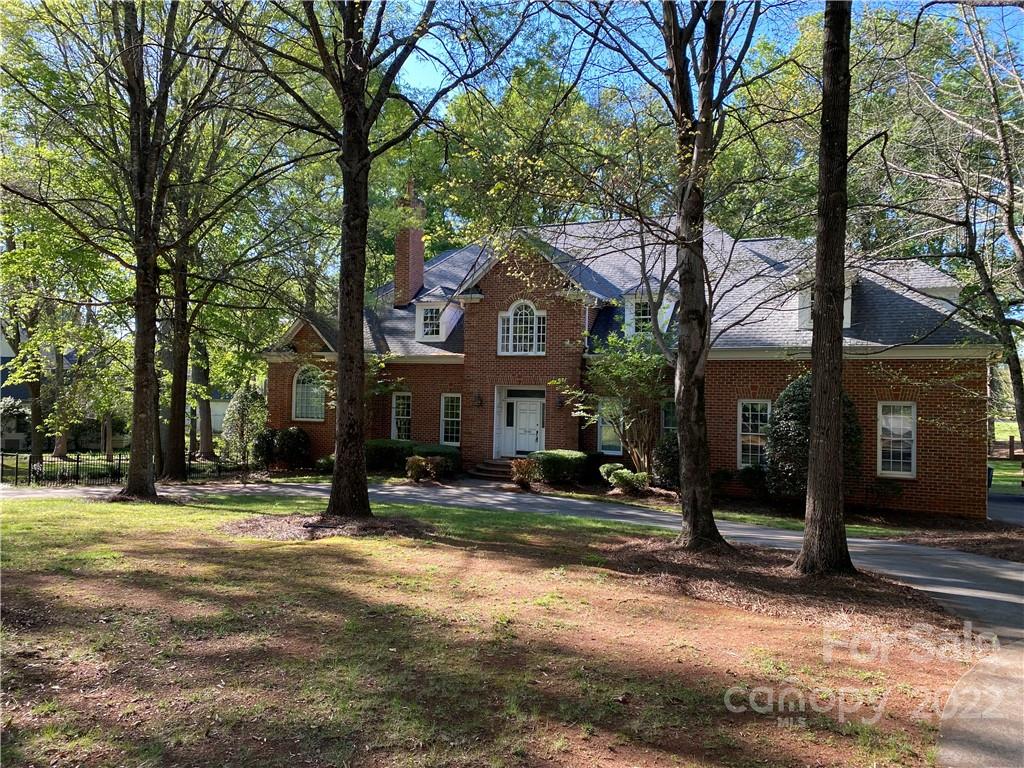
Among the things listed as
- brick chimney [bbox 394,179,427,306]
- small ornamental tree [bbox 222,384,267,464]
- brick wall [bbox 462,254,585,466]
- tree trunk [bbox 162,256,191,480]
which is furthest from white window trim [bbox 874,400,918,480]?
small ornamental tree [bbox 222,384,267,464]

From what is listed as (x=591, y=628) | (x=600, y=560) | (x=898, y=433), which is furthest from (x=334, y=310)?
(x=898, y=433)

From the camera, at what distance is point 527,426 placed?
21203mm

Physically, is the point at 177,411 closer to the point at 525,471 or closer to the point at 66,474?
the point at 66,474

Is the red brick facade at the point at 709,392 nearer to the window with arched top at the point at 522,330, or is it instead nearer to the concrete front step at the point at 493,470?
the window with arched top at the point at 522,330

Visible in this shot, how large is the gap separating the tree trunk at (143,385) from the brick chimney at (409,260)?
10.7m

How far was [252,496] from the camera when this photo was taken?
15.0m

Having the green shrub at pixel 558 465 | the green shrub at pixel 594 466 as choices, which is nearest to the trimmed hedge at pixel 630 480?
the green shrub at pixel 558 465

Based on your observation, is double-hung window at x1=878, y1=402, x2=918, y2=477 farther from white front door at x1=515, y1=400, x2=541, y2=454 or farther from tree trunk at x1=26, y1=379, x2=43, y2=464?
tree trunk at x1=26, y1=379, x2=43, y2=464

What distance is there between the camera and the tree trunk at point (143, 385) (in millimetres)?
13242

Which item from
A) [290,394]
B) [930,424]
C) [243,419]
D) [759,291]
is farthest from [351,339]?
[243,419]

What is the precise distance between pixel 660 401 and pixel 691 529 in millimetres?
9484

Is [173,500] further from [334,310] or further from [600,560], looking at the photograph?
[600,560]

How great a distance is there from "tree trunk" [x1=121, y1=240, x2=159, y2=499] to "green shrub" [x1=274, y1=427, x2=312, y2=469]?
8909 millimetres

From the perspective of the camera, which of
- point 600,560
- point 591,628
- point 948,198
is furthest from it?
point 948,198
